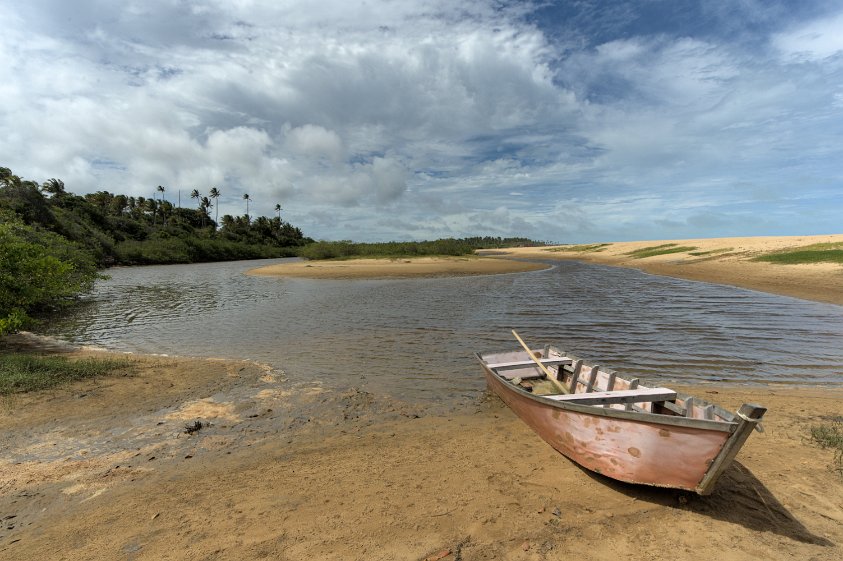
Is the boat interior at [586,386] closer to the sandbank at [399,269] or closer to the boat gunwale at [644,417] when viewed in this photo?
the boat gunwale at [644,417]

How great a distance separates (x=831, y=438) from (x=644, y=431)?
358 cm

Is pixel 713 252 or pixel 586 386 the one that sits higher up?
pixel 713 252

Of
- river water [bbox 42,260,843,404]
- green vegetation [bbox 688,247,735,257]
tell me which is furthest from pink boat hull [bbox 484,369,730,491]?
green vegetation [bbox 688,247,735,257]

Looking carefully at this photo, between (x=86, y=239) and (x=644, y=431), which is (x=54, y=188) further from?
(x=644, y=431)

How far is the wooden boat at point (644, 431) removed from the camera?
3.99 m

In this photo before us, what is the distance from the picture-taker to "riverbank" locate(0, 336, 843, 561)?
12.8 feet

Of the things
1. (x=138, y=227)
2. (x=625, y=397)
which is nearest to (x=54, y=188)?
(x=138, y=227)

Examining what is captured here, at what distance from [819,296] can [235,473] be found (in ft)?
87.2

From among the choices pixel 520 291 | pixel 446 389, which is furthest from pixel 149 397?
pixel 520 291

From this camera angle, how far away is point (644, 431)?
4340mm

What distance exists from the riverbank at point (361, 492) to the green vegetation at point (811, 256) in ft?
93.6

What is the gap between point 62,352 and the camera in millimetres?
11242

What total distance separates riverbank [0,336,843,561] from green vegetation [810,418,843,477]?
0.45 ft

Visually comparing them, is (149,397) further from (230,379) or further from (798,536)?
(798,536)
